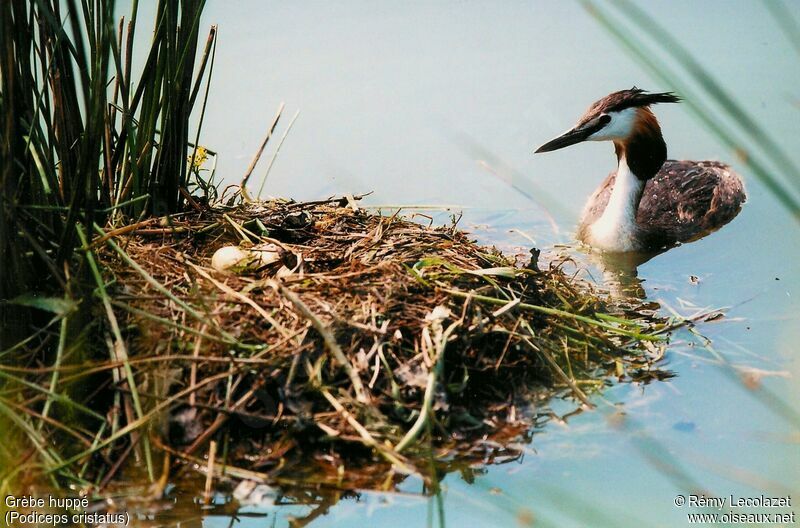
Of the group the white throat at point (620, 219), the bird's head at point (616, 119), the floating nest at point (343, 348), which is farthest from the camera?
the bird's head at point (616, 119)

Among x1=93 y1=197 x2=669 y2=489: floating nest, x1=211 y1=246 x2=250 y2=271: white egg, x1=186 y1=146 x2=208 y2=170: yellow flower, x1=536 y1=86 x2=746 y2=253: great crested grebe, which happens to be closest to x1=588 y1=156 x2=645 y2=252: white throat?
x1=536 y1=86 x2=746 y2=253: great crested grebe

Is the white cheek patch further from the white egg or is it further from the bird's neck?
the white egg

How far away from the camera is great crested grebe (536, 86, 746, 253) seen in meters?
6.27

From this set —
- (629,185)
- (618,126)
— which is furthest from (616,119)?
(629,185)

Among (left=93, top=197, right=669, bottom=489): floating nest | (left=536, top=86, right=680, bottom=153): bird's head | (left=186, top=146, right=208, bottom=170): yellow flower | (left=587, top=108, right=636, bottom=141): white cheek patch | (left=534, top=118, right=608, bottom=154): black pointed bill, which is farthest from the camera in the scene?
(left=587, top=108, right=636, bottom=141): white cheek patch

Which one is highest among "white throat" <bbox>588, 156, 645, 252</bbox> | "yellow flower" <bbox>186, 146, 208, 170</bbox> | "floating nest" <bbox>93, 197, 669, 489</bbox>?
"white throat" <bbox>588, 156, 645, 252</bbox>

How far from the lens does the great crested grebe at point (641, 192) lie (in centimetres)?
627

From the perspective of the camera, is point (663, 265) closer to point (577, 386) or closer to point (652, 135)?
point (652, 135)

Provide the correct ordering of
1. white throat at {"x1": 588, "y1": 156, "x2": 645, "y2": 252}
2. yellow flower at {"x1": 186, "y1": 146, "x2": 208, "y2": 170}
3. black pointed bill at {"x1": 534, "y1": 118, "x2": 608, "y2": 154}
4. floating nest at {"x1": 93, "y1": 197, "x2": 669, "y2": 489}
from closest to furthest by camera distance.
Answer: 1. floating nest at {"x1": 93, "y1": 197, "x2": 669, "y2": 489}
2. yellow flower at {"x1": 186, "y1": 146, "x2": 208, "y2": 170}
3. white throat at {"x1": 588, "y1": 156, "x2": 645, "y2": 252}
4. black pointed bill at {"x1": 534, "y1": 118, "x2": 608, "y2": 154}

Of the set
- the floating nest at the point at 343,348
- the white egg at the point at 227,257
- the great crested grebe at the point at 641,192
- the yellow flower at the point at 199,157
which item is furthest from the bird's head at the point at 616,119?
the white egg at the point at 227,257

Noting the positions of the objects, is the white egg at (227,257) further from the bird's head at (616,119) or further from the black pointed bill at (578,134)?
the bird's head at (616,119)

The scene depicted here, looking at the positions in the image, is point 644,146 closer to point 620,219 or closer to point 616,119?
point 616,119

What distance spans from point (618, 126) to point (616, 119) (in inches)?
2.6

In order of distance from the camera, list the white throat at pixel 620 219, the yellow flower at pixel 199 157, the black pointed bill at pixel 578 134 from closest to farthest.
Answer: the yellow flower at pixel 199 157
the white throat at pixel 620 219
the black pointed bill at pixel 578 134
